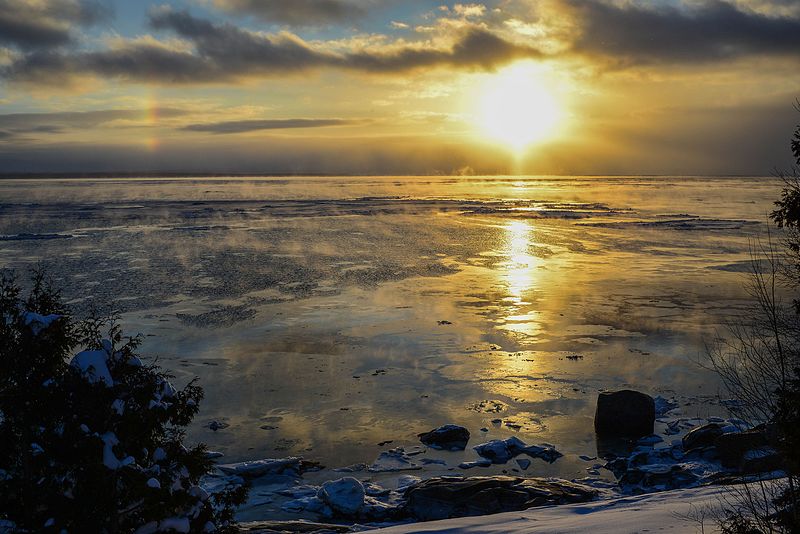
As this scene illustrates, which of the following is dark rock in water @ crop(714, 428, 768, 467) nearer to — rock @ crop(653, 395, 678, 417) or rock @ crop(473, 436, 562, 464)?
rock @ crop(653, 395, 678, 417)

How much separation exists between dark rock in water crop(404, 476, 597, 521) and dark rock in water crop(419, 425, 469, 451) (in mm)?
1688

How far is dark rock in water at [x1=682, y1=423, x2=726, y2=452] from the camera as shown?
13.4 meters

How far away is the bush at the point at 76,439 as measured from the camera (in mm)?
7137

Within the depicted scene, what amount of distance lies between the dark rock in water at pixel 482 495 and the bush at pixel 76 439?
15.4 ft

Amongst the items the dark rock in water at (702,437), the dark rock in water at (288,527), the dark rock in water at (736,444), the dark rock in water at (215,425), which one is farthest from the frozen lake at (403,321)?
the dark rock in water at (736,444)

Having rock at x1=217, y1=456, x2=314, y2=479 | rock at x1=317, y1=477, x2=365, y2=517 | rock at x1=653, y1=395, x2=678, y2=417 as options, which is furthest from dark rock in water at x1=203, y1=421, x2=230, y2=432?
rock at x1=653, y1=395, x2=678, y2=417

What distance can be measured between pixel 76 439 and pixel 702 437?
12033 millimetres

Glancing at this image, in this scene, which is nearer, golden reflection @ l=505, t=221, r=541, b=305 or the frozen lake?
the frozen lake

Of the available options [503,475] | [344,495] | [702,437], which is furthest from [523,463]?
[702,437]

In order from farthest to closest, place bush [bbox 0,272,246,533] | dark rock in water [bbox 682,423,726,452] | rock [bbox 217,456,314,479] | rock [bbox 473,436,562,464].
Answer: dark rock in water [bbox 682,423,726,452] → rock [bbox 473,436,562,464] → rock [bbox 217,456,314,479] → bush [bbox 0,272,246,533]

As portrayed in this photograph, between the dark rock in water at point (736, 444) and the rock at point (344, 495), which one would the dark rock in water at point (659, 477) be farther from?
the rock at point (344, 495)

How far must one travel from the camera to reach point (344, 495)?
1114 centimetres

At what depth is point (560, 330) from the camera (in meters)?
22.0

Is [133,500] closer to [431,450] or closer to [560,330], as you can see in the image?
[431,450]
